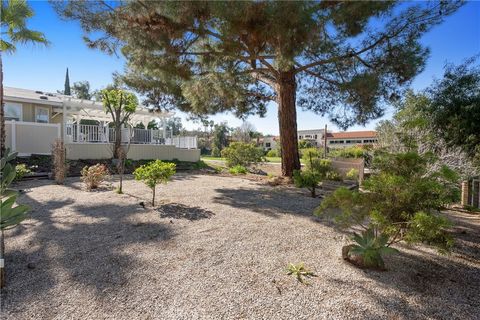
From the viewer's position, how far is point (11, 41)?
8562 mm

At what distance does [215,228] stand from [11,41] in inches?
377

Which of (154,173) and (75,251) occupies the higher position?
(154,173)

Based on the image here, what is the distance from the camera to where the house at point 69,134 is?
1167cm

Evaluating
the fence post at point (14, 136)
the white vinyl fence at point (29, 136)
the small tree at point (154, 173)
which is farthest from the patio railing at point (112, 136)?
the small tree at point (154, 173)

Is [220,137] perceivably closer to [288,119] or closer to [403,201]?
[288,119]

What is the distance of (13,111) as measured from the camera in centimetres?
1375

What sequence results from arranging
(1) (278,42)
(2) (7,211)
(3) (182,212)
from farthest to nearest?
(1) (278,42) → (3) (182,212) → (2) (7,211)

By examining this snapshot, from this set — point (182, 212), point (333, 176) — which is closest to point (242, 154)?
point (333, 176)

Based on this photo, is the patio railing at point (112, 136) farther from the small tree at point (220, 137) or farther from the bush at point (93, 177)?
the small tree at point (220, 137)

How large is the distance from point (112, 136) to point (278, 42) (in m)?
11.9

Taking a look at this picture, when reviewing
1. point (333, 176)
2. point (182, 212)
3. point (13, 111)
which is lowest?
point (182, 212)

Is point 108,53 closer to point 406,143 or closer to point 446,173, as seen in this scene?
point 406,143

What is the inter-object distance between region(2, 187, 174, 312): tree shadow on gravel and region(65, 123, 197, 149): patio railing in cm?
755

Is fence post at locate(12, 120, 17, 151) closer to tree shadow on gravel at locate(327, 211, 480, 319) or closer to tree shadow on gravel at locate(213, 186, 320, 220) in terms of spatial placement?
tree shadow on gravel at locate(213, 186, 320, 220)
